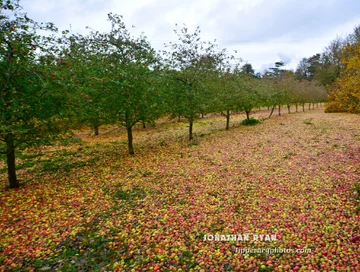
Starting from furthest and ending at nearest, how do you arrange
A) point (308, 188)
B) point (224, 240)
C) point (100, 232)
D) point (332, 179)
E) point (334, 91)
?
point (334, 91) < point (332, 179) < point (308, 188) < point (100, 232) < point (224, 240)

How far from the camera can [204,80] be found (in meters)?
13.1

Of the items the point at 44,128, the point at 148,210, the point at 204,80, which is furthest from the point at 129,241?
the point at 204,80

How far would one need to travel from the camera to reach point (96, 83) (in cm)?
734

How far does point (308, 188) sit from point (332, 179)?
→ 1.04 meters

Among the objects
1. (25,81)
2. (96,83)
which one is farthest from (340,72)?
(25,81)

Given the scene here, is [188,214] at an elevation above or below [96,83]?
below

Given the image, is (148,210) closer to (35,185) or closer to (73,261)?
(73,261)

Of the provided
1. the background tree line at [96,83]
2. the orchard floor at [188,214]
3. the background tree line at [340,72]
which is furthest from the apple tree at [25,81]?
the background tree line at [340,72]

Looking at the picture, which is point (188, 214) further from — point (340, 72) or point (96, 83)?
point (340, 72)

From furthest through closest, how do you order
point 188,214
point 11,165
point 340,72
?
1. point 340,72
2. point 11,165
3. point 188,214

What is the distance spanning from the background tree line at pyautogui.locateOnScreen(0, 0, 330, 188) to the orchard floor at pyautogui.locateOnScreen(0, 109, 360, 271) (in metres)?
2.05

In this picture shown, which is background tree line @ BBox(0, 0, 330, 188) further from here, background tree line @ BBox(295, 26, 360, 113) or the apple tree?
background tree line @ BBox(295, 26, 360, 113)

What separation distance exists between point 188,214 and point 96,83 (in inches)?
211

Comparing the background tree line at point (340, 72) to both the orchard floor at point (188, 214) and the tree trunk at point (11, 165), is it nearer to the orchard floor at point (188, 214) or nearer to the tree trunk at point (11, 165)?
the orchard floor at point (188, 214)
